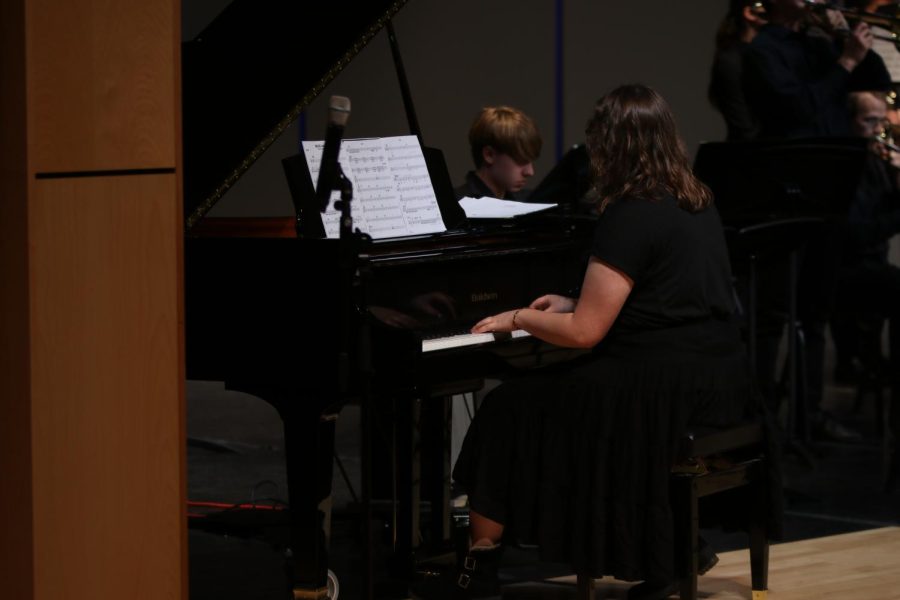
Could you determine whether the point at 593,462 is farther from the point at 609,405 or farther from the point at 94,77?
the point at 94,77

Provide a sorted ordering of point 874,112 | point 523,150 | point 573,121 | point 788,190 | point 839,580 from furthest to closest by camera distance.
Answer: point 573,121, point 874,112, point 788,190, point 523,150, point 839,580

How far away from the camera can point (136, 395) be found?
245cm

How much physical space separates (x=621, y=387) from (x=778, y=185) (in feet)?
6.33

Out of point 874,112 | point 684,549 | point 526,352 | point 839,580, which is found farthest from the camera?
point 874,112

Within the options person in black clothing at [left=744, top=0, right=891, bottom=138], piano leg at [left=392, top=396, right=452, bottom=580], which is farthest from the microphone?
person in black clothing at [left=744, top=0, right=891, bottom=138]

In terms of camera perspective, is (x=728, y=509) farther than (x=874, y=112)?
No

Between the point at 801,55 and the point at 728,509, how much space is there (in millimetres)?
2869

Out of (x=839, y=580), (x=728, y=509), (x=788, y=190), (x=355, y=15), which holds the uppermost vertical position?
(x=355, y=15)

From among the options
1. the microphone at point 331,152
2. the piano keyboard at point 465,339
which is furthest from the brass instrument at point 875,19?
the microphone at point 331,152

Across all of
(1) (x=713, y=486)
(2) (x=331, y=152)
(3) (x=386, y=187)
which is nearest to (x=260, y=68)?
(3) (x=386, y=187)

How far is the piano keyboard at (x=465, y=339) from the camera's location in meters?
3.10

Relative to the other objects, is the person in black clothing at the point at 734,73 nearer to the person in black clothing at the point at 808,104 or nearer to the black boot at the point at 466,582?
the person in black clothing at the point at 808,104

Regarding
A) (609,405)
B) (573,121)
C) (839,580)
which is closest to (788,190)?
(839,580)

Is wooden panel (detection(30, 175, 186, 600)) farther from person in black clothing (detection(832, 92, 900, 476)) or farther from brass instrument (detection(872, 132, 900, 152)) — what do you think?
brass instrument (detection(872, 132, 900, 152))
